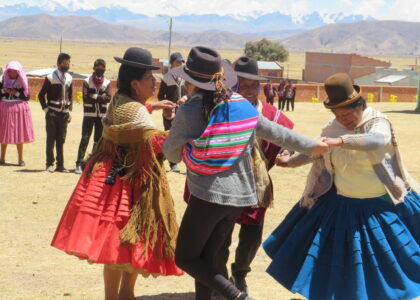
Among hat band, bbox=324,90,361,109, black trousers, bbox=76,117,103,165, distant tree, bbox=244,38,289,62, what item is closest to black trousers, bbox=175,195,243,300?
hat band, bbox=324,90,361,109

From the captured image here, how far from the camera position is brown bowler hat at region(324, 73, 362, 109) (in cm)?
462

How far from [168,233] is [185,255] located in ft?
2.07

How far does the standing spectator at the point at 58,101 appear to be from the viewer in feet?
37.4

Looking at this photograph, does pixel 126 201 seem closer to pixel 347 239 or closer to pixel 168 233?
pixel 168 233

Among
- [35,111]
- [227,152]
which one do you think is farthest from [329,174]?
[35,111]

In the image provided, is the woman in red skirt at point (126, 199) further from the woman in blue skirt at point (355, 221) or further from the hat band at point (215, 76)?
the woman in blue skirt at point (355, 221)

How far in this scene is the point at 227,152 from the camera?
13.9 ft

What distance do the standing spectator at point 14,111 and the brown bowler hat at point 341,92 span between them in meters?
8.20

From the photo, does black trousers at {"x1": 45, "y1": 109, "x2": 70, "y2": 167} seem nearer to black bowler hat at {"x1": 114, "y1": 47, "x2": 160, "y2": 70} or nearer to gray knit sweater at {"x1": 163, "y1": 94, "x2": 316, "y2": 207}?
black bowler hat at {"x1": 114, "y1": 47, "x2": 160, "y2": 70}

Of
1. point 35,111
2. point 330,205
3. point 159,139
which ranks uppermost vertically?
point 159,139

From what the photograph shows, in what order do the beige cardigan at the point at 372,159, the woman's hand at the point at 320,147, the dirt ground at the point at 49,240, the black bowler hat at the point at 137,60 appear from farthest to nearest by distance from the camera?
the dirt ground at the point at 49,240
the black bowler hat at the point at 137,60
the beige cardigan at the point at 372,159
the woman's hand at the point at 320,147

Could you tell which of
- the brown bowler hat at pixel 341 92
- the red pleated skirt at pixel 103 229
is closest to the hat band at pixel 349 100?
the brown bowler hat at pixel 341 92

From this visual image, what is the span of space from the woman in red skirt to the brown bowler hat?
3.82 ft

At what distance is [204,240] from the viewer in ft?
14.4
